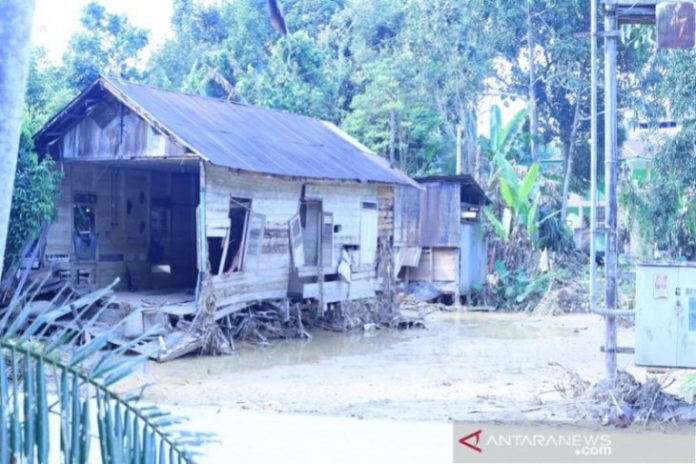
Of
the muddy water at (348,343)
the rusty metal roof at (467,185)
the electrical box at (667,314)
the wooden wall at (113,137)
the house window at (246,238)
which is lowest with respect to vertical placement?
the muddy water at (348,343)

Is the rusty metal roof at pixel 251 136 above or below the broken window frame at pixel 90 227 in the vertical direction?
above

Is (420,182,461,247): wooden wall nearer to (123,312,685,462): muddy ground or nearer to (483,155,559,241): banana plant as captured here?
(483,155,559,241): banana plant

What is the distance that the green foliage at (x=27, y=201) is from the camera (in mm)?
13719

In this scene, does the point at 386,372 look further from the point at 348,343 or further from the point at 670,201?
the point at 670,201

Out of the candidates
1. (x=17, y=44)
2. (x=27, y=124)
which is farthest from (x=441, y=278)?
(x=17, y=44)

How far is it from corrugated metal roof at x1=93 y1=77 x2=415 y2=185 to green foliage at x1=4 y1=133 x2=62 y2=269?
77.5 inches

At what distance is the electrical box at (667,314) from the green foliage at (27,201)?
9701 mm

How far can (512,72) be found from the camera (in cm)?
2923

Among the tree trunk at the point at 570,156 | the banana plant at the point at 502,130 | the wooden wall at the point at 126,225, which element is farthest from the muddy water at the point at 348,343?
the tree trunk at the point at 570,156

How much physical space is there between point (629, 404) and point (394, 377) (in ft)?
15.4

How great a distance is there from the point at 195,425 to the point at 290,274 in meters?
9.34

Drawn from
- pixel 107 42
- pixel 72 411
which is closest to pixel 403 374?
pixel 72 411

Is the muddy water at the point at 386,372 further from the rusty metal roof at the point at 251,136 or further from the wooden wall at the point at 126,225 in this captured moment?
the wooden wall at the point at 126,225

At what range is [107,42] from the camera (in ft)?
88.7
